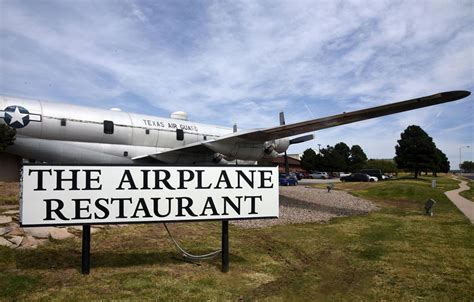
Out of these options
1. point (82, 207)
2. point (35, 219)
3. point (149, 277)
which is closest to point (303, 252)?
point (149, 277)

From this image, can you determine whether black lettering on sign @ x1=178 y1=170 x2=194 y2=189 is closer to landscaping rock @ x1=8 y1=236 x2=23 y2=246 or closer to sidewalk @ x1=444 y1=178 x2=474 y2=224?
landscaping rock @ x1=8 y1=236 x2=23 y2=246

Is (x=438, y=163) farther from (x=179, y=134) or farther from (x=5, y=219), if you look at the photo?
(x=5, y=219)

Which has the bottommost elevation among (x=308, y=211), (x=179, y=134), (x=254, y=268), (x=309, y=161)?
(x=254, y=268)

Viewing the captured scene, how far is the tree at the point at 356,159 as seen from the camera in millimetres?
100812

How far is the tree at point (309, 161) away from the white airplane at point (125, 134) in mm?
74413

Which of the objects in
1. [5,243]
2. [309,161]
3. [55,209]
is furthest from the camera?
[309,161]

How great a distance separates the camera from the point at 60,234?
9055 millimetres

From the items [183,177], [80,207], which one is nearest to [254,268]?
[183,177]

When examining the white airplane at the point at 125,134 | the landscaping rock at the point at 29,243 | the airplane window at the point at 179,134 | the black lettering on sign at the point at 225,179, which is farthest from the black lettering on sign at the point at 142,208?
the airplane window at the point at 179,134

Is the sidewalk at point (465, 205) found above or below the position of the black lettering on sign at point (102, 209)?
below

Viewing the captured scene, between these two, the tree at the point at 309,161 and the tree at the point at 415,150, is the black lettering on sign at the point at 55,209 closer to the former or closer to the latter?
the tree at the point at 415,150

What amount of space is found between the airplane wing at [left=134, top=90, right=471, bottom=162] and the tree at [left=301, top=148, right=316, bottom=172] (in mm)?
76823

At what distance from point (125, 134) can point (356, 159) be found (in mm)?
95002

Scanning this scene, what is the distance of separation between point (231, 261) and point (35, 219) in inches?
168
